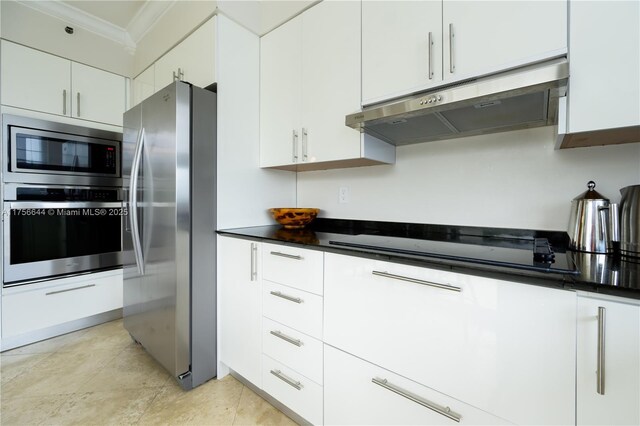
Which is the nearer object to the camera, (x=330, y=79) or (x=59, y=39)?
(x=330, y=79)

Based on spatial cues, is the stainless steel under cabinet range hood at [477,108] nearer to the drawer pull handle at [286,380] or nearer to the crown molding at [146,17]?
the drawer pull handle at [286,380]

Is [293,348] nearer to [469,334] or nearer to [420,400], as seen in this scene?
[420,400]

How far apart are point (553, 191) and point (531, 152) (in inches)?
7.9

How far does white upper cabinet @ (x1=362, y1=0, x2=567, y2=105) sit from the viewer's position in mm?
951

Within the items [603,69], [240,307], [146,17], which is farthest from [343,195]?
[146,17]

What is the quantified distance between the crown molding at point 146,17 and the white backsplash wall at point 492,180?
2011 millimetres

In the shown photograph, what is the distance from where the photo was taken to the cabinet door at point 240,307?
4.92 feet

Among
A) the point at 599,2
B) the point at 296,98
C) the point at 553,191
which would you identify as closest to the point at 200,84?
the point at 296,98

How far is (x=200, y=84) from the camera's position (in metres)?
1.78

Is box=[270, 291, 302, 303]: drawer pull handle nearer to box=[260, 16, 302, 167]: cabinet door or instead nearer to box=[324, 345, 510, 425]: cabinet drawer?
box=[324, 345, 510, 425]: cabinet drawer

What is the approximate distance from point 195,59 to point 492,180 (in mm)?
1975

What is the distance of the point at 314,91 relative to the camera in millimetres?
1631

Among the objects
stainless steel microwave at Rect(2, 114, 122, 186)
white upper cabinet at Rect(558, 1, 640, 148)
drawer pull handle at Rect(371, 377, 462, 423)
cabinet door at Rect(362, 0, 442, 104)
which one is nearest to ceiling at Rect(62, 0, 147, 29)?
stainless steel microwave at Rect(2, 114, 122, 186)

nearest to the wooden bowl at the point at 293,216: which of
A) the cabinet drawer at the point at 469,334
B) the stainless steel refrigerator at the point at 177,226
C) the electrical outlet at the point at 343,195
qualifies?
the electrical outlet at the point at 343,195
